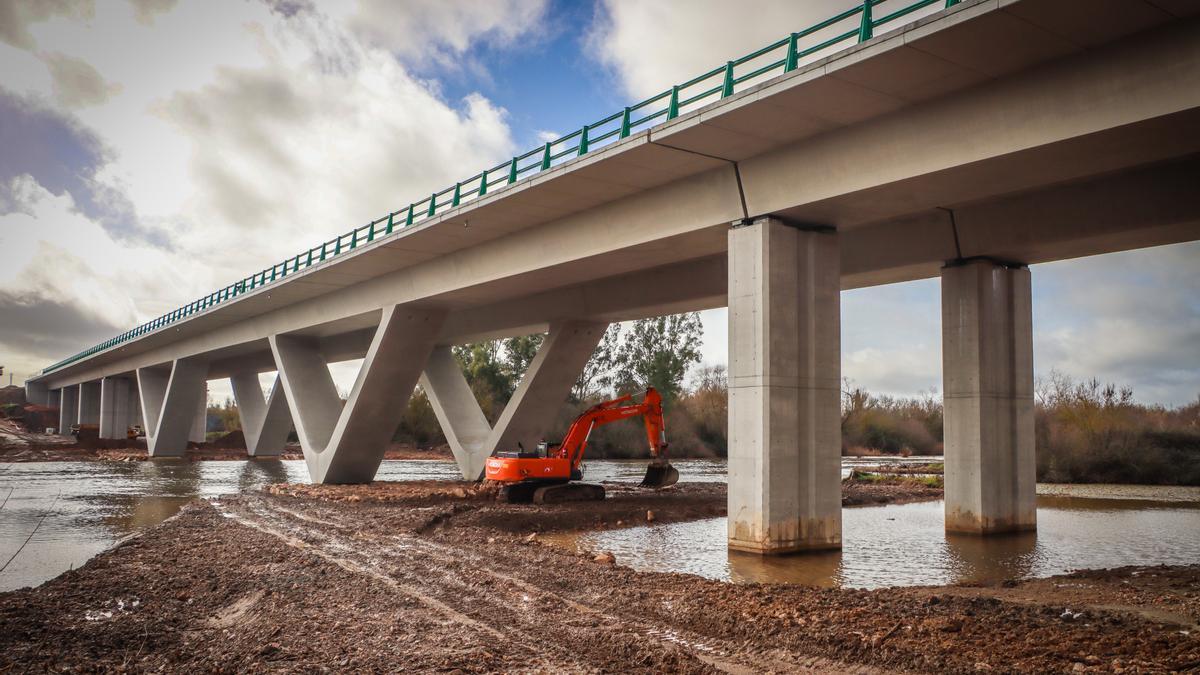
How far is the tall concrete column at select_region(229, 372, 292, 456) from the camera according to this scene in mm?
58406

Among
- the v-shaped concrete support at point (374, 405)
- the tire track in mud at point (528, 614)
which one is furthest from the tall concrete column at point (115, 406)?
the tire track in mud at point (528, 614)

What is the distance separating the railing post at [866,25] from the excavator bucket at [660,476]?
15389mm

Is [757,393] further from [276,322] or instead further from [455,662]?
[276,322]

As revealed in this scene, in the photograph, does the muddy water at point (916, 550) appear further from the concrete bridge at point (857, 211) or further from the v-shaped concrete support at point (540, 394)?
the v-shaped concrete support at point (540, 394)

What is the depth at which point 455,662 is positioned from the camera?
7516 mm

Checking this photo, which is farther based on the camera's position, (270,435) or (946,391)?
(270,435)

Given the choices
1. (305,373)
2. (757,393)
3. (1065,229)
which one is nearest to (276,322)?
(305,373)

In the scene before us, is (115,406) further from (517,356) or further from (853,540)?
(853,540)

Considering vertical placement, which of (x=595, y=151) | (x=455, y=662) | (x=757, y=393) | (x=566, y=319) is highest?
(x=595, y=151)

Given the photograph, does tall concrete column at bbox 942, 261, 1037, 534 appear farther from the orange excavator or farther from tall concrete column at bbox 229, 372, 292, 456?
tall concrete column at bbox 229, 372, 292, 456

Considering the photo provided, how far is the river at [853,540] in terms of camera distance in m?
13.5

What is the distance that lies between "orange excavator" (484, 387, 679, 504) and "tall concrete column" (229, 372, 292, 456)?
38108 mm

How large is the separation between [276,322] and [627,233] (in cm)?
2479

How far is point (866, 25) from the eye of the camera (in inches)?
507
